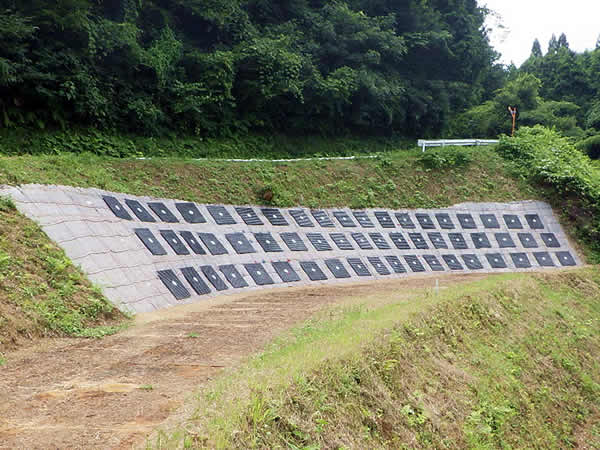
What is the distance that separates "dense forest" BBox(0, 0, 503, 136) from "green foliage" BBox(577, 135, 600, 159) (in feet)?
26.4

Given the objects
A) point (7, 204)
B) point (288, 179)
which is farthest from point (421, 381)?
point (288, 179)

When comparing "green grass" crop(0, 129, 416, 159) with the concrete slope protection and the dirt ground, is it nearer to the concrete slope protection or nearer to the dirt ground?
the concrete slope protection

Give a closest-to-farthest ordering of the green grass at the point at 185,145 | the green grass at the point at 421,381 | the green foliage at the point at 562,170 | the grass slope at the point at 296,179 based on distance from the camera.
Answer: the green grass at the point at 421,381
the grass slope at the point at 296,179
the green grass at the point at 185,145
the green foliage at the point at 562,170

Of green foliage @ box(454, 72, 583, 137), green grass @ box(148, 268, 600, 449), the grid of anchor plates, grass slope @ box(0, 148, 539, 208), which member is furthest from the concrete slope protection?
green foliage @ box(454, 72, 583, 137)

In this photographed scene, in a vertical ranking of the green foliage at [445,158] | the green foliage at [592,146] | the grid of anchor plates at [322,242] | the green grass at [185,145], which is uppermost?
the green foliage at [592,146]

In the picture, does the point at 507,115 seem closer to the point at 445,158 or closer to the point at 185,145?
the point at 445,158

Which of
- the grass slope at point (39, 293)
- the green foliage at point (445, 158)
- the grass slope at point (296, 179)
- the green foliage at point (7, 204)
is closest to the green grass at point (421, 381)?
the grass slope at point (39, 293)

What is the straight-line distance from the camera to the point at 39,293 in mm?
10234

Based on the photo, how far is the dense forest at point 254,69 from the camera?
62.1 feet

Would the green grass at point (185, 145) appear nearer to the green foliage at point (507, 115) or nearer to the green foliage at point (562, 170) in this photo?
the green foliage at point (507, 115)

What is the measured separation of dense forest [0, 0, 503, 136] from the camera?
18859 millimetres

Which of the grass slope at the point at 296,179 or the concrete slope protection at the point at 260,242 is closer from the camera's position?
the concrete slope protection at the point at 260,242

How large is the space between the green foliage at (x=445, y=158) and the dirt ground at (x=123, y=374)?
15.0 meters

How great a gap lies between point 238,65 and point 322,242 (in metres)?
10.1
